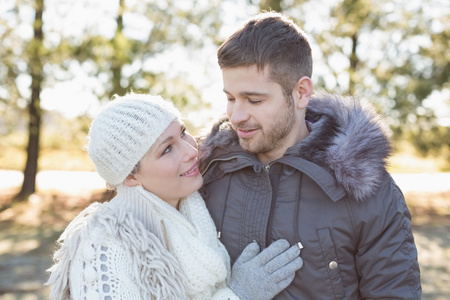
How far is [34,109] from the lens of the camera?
10.5 m

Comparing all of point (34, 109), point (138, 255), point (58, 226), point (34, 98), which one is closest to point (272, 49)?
point (138, 255)

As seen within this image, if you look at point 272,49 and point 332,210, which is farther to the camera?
point 272,49

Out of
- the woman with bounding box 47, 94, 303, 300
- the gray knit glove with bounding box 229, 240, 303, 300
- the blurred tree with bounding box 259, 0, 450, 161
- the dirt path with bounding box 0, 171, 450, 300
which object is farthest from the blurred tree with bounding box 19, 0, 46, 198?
the gray knit glove with bounding box 229, 240, 303, 300

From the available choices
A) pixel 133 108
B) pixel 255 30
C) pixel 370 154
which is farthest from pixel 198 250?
pixel 255 30

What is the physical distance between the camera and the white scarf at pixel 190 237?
213 cm

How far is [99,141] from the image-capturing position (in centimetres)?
217

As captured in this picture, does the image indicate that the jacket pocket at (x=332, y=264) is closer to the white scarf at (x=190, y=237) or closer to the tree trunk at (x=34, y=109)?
the white scarf at (x=190, y=237)

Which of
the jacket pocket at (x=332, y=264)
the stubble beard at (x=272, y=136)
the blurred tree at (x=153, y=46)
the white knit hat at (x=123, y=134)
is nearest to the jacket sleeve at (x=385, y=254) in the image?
the jacket pocket at (x=332, y=264)

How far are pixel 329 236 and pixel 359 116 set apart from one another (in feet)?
2.27

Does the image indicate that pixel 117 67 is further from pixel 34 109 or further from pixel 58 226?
pixel 58 226

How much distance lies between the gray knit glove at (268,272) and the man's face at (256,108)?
1.76ft

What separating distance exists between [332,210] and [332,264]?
25cm

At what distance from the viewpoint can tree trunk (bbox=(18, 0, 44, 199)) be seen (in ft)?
29.8

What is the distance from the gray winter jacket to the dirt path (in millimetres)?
3619
